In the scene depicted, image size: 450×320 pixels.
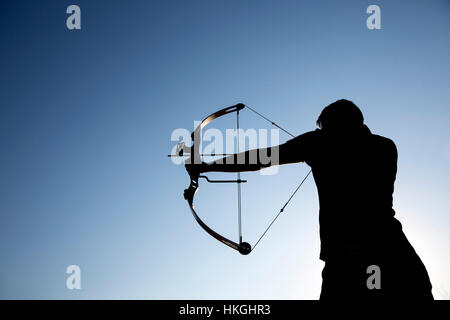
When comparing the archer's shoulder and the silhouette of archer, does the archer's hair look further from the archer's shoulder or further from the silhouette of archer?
the archer's shoulder

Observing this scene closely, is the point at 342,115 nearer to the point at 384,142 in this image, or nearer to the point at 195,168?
the point at 384,142

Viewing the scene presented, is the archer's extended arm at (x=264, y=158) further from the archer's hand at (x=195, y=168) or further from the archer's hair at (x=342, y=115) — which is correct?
the archer's hair at (x=342, y=115)

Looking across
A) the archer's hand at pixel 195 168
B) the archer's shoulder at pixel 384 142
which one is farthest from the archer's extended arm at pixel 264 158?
the archer's shoulder at pixel 384 142

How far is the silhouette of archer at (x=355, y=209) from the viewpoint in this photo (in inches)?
39.3

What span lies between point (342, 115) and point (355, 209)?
49 cm

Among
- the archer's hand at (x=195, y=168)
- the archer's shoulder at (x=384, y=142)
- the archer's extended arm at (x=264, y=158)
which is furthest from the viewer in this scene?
the archer's hand at (x=195, y=168)

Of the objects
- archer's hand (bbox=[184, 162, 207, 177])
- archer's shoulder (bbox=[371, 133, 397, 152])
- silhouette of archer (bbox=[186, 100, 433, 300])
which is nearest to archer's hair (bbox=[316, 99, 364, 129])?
silhouette of archer (bbox=[186, 100, 433, 300])

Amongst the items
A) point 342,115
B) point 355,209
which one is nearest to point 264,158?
point 342,115

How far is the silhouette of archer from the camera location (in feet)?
3.28

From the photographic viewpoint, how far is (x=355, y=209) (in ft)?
3.75
